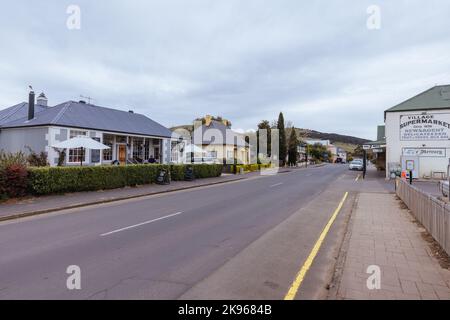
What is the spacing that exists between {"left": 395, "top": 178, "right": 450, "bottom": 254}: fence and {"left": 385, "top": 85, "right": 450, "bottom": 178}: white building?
734 inches

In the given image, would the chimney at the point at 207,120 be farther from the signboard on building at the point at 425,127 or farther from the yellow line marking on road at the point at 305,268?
the yellow line marking on road at the point at 305,268

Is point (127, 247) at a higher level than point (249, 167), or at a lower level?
lower

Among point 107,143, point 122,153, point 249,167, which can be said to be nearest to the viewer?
point 107,143

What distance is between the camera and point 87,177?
14.7m

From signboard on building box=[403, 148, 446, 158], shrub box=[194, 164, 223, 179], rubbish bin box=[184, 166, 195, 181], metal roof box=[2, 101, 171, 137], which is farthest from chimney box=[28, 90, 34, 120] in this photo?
signboard on building box=[403, 148, 446, 158]

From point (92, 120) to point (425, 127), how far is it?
27239 mm

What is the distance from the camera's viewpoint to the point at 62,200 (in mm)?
12320

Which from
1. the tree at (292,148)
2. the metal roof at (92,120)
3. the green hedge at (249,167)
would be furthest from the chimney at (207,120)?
the metal roof at (92,120)

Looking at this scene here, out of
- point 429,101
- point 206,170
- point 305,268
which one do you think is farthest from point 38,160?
point 429,101

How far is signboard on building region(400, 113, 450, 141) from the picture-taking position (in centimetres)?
2480

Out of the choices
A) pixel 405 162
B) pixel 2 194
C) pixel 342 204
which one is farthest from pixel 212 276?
pixel 405 162

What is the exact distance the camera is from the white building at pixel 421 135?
24.8 meters

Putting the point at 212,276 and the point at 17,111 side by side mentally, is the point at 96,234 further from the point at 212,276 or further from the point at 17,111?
the point at 17,111

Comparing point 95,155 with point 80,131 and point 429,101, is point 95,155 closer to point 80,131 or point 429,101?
point 80,131
